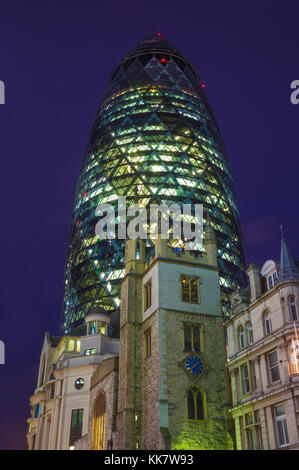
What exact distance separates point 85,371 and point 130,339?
15.2m

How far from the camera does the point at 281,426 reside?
28266 mm

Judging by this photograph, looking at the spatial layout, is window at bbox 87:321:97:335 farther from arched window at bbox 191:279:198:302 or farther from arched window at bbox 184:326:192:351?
arched window at bbox 184:326:192:351

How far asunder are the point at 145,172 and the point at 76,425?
38.3 meters

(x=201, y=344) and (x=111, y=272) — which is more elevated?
(x=111, y=272)

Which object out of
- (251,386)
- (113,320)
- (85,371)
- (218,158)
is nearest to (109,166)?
(218,158)

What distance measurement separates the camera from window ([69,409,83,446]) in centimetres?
4828

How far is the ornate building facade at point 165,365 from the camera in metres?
33.4

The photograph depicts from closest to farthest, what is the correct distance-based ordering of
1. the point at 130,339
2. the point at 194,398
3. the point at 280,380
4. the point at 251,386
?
the point at 280,380 < the point at 251,386 < the point at 194,398 < the point at 130,339

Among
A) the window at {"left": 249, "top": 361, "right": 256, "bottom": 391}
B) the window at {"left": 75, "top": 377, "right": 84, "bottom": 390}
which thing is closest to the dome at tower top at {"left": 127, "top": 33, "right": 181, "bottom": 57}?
the window at {"left": 75, "top": 377, "right": 84, "bottom": 390}

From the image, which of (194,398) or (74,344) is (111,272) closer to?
(74,344)

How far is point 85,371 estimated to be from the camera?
5091 cm

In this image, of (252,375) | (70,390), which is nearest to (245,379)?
(252,375)
